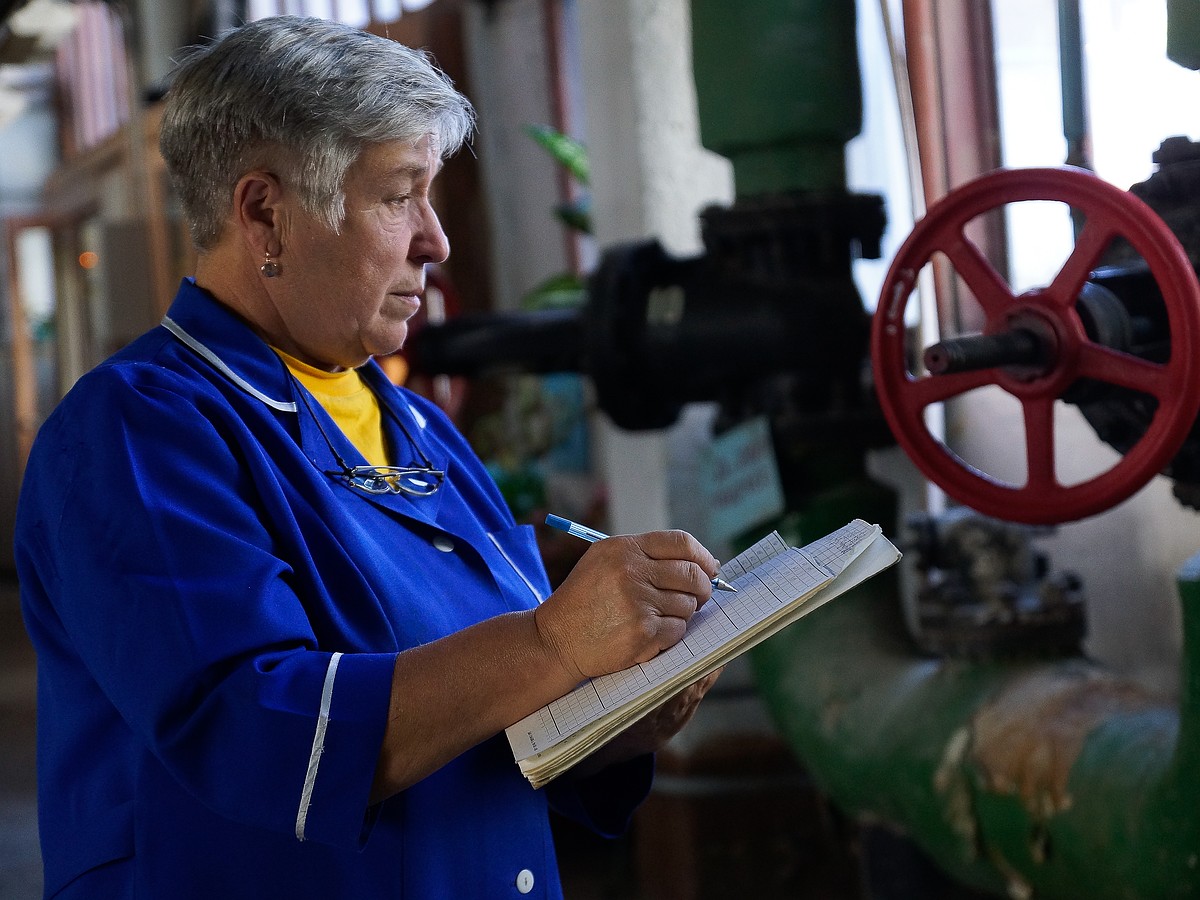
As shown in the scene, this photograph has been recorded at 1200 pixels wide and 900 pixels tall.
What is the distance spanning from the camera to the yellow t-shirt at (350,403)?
3.85 feet

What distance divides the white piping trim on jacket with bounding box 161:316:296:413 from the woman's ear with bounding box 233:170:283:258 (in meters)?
0.09

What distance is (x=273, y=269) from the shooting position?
1.11 m

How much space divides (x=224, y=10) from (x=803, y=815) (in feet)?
15.1

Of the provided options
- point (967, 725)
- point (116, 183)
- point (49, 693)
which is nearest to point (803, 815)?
point (967, 725)

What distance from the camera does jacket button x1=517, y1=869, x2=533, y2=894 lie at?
1.14 metres

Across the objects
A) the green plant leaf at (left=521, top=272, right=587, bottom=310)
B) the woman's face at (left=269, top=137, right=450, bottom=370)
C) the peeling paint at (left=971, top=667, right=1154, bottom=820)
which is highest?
the woman's face at (left=269, top=137, right=450, bottom=370)

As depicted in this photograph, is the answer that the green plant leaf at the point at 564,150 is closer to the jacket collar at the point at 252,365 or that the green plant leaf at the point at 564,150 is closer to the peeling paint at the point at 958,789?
the peeling paint at the point at 958,789

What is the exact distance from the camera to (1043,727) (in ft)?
5.43

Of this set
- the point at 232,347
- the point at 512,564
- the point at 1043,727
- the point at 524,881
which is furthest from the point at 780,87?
the point at 524,881

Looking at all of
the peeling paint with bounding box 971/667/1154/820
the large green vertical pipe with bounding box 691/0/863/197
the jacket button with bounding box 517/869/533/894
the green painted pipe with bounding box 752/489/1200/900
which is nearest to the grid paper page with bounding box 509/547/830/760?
the jacket button with bounding box 517/869/533/894

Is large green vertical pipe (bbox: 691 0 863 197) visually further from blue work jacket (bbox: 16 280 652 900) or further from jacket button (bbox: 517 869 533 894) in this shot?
jacket button (bbox: 517 869 533 894)

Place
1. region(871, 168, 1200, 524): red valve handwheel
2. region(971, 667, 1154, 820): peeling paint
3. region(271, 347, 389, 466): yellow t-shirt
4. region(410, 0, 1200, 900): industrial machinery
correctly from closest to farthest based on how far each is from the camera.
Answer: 1. region(271, 347, 389, 466): yellow t-shirt
2. region(871, 168, 1200, 524): red valve handwheel
3. region(410, 0, 1200, 900): industrial machinery
4. region(971, 667, 1154, 820): peeling paint

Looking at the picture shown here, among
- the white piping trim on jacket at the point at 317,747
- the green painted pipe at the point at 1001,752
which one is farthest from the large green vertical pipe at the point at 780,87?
the white piping trim on jacket at the point at 317,747

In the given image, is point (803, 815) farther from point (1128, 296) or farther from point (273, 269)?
point (273, 269)
